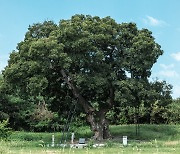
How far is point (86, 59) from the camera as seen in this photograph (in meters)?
19.5

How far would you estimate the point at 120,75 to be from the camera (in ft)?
69.5

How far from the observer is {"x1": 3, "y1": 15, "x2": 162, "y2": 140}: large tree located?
18.9 meters

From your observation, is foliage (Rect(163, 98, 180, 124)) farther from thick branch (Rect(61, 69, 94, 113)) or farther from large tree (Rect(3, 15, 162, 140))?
thick branch (Rect(61, 69, 94, 113))

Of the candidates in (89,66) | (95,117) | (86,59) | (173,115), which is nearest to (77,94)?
(95,117)

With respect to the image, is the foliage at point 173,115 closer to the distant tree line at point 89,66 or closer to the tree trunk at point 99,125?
the distant tree line at point 89,66

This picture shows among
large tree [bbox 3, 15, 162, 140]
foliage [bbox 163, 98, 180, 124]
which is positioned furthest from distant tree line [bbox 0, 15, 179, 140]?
foliage [bbox 163, 98, 180, 124]

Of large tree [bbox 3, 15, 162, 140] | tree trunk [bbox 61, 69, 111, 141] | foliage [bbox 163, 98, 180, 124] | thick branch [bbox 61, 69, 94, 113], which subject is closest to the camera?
large tree [bbox 3, 15, 162, 140]

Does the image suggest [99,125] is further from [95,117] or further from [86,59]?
[86,59]

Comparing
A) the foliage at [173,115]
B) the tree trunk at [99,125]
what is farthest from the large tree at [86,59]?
the foliage at [173,115]

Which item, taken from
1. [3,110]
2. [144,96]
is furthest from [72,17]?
[3,110]

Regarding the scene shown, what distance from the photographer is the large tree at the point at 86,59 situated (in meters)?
18.9

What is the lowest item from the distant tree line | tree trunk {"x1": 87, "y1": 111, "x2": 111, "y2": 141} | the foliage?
tree trunk {"x1": 87, "y1": 111, "x2": 111, "y2": 141}

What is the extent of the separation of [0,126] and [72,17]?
8.92 metres

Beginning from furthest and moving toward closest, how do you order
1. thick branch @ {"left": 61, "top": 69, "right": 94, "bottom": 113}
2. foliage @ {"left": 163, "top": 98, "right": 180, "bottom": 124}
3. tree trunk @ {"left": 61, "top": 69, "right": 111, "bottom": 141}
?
foliage @ {"left": 163, "top": 98, "right": 180, "bottom": 124}, tree trunk @ {"left": 61, "top": 69, "right": 111, "bottom": 141}, thick branch @ {"left": 61, "top": 69, "right": 94, "bottom": 113}
